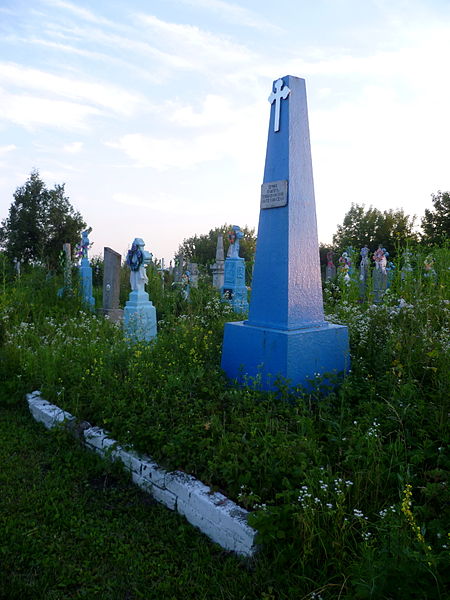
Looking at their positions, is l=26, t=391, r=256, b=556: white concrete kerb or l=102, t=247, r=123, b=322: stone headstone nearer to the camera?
l=26, t=391, r=256, b=556: white concrete kerb

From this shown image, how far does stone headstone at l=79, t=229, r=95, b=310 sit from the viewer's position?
10562 mm

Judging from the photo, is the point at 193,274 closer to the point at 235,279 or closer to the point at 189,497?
the point at 235,279

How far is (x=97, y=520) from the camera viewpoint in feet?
9.23

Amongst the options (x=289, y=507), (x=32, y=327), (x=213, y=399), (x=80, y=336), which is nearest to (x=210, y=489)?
(x=289, y=507)

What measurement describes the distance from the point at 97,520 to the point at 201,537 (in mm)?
685

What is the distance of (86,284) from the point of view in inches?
442

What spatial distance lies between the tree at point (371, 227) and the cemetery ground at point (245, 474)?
3269 cm

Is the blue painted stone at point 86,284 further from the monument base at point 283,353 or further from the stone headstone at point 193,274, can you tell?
the monument base at point 283,353

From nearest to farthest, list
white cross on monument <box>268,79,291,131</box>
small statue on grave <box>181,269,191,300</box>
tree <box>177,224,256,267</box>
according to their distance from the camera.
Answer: white cross on monument <box>268,79,291,131</box>
small statue on grave <box>181,269,191,300</box>
tree <box>177,224,256,267</box>

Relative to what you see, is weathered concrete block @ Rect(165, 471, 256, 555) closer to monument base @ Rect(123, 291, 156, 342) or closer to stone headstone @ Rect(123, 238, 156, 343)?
stone headstone @ Rect(123, 238, 156, 343)

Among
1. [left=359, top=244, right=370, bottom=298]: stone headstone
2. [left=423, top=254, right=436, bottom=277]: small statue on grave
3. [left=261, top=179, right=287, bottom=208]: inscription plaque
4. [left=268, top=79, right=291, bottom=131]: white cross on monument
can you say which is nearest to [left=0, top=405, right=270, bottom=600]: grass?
[left=261, top=179, right=287, bottom=208]: inscription plaque

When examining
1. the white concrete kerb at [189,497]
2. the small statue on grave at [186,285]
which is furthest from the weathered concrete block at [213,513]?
the small statue on grave at [186,285]

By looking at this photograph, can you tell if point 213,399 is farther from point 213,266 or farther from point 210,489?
point 213,266

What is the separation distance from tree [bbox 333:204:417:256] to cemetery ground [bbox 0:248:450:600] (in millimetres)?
32690
